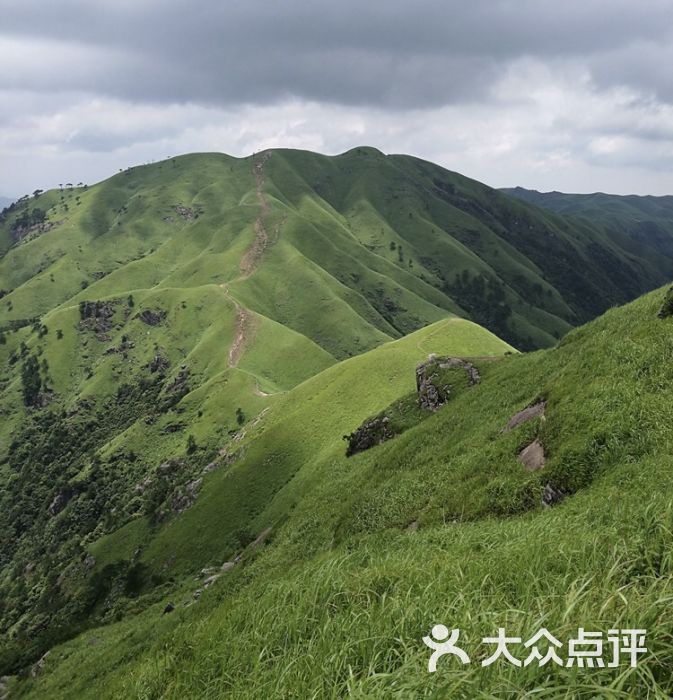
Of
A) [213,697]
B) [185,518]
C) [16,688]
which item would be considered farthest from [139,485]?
[213,697]

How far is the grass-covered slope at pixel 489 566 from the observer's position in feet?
22.3

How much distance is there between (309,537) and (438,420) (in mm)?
14139

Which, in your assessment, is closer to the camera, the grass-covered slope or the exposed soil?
the grass-covered slope

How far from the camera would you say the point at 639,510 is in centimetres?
1160

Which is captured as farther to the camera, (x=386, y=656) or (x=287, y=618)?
(x=287, y=618)

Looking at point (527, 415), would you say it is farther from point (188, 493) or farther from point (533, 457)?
point (188, 493)

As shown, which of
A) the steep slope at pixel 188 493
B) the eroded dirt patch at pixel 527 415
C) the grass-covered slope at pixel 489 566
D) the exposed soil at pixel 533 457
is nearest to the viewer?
the grass-covered slope at pixel 489 566

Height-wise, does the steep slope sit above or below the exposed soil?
below

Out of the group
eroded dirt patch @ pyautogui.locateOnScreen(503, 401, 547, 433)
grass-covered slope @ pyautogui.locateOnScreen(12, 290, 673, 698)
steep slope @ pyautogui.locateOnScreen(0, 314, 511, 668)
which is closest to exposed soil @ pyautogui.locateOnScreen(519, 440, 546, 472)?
grass-covered slope @ pyautogui.locateOnScreen(12, 290, 673, 698)

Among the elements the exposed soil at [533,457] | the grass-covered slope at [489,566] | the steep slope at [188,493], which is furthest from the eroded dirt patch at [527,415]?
the steep slope at [188,493]

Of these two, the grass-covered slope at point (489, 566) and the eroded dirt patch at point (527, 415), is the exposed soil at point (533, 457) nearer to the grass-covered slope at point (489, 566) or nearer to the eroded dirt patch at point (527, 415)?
the grass-covered slope at point (489, 566)

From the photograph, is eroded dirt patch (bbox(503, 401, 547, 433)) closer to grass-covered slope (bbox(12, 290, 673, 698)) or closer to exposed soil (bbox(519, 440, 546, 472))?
grass-covered slope (bbox(12, 290, 673, 698))

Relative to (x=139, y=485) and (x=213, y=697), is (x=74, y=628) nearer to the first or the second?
(x=139, y=485)

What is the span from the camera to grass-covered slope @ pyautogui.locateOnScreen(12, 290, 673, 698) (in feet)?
22.3
